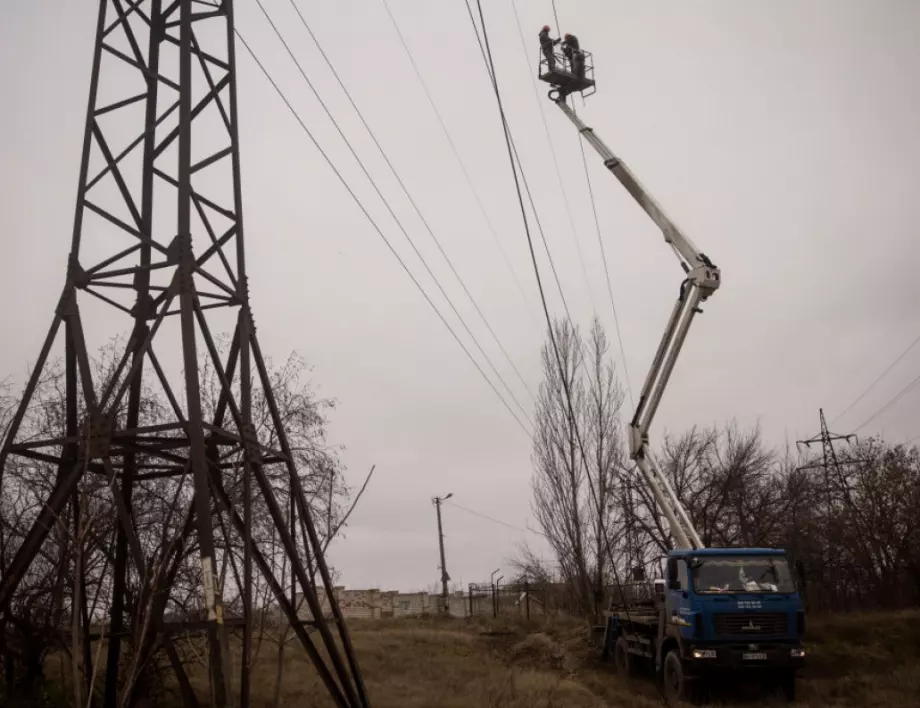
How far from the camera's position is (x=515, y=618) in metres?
29.4

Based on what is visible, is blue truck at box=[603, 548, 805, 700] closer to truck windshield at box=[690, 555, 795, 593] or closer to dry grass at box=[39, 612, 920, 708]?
truck windshield at box=[690, 555, 795, 593]

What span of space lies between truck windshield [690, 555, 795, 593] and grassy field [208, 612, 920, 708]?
1.94 metres

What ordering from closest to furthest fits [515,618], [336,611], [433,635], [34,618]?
[336,611]
[34,618]
[433,635]
[515,618]

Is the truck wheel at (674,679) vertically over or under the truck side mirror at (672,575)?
under

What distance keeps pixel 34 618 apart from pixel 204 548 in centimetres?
569

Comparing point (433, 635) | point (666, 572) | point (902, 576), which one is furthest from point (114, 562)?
point (902, 576)

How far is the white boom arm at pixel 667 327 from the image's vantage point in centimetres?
1644

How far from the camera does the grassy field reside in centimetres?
1420

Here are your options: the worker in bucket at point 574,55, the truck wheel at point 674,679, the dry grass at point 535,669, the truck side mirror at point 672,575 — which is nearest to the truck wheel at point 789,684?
the dry grass at point 535,669

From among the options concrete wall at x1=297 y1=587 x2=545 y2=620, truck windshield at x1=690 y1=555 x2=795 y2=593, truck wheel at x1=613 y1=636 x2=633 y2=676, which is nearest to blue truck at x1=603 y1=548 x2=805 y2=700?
truck windshield at x1=690 y1=555 x2=795 y2=593

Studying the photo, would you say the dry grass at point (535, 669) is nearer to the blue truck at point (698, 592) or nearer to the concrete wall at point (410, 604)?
the blue truck at point (698, 592)

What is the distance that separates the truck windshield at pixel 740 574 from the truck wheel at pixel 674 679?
4.93 ft

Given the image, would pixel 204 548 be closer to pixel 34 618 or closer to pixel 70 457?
pixel 70 457

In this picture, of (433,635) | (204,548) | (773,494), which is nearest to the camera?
(204,548)
